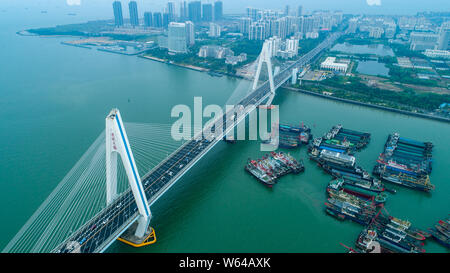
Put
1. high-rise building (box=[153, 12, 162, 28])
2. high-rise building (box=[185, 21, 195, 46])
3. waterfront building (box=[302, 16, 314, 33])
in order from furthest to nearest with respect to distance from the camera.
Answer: high-rise building (box=[153, 12, 162, 28]) < waterfront building (box=[302, 16, 314, 33]) < high-rise building (box=[185, 21, 195, 46])

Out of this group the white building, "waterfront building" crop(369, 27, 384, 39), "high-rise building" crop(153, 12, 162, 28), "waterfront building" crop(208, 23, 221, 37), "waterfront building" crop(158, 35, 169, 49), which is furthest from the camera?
"high-rise building" crop(153, 12, 162, 28)

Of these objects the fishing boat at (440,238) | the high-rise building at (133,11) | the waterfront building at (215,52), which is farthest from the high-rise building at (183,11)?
the fishing boat at (440,238)

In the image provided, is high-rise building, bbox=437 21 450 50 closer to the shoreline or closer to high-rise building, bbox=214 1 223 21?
the shoreline

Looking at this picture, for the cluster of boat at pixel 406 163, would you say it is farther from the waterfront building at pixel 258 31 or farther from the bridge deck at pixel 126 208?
the waterfront building at pixel 258 31

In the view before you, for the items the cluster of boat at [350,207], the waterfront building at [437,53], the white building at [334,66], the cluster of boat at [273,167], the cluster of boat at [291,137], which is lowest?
the cluster of boat at [350,207]

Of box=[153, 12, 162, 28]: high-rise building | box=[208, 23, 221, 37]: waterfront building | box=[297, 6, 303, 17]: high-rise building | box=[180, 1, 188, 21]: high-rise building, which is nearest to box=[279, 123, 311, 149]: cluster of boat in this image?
box=[208, 23, 221, 37]: waterfront building

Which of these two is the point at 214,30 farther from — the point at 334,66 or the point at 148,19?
the point at 334,66
